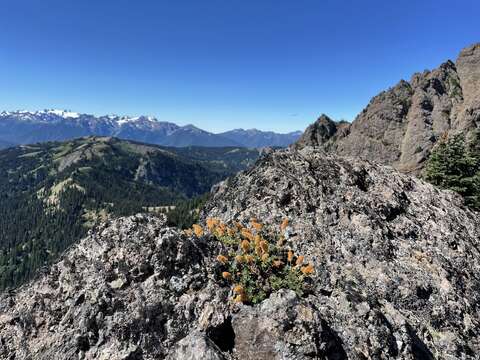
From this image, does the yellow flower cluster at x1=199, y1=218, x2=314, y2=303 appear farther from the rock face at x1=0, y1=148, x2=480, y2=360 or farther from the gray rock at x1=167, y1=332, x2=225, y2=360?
the gray rock at x1=167, y1=332, x2=225, y2=360

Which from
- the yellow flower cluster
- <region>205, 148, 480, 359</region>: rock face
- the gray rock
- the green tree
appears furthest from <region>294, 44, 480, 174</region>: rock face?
the gray rock

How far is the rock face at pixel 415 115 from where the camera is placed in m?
128

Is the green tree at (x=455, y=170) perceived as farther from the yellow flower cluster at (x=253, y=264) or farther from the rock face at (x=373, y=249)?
the yellow flower cluster at (x=253, y=264)

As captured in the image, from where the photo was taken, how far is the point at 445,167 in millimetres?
35656

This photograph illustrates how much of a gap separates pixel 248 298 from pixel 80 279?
5.61m

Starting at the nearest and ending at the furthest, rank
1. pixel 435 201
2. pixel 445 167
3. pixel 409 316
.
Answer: pixel 409 316, pixel 435 201, pixel 445 167

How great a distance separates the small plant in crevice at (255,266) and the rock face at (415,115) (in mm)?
116878

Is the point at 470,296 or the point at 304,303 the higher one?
the point at 304,303

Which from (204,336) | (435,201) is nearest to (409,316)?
(204,336)

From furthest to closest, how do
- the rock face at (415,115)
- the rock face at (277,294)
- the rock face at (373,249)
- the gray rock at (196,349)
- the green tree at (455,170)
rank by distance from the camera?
the rock face at (415,115), the green tree at (455,170), the rock face at (373,249), the rock face at (277,294), the gray rock at (196,349)

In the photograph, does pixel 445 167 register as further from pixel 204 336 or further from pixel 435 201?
pixel 204 336

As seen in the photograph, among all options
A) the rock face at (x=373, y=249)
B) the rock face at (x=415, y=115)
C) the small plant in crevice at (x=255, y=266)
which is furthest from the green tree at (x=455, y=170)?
the rock face at (x=415, y=115)

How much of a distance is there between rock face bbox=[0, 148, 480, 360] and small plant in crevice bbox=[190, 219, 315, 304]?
383mm

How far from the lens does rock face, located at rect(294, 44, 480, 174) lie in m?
128
